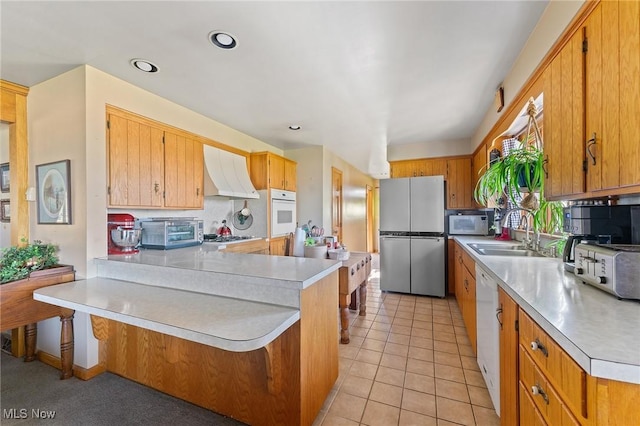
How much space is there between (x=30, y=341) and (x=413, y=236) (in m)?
4.43

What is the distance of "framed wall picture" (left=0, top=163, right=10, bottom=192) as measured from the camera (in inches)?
103

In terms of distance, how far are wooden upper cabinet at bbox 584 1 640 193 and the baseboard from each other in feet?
11.4

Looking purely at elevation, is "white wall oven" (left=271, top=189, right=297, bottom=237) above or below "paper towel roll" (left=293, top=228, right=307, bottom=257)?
above

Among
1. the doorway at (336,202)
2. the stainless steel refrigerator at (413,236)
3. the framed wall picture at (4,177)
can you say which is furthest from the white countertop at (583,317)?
the framed wall picture at (4,177)

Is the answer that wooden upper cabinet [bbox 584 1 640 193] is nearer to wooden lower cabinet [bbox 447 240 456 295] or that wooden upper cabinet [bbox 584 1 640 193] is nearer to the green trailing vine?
wooden lower cabinet [bbox 447 240 456 295]

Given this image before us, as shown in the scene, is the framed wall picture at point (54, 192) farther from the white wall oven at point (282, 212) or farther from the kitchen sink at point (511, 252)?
the kitchen sink at point (511, 252)

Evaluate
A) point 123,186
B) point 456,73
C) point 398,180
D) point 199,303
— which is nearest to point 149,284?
point 199,303

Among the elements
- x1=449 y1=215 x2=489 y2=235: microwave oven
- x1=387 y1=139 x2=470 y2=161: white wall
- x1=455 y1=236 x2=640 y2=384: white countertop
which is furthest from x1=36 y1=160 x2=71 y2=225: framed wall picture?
x1=449 y1=215 x2=489 y2=235: microwave oven

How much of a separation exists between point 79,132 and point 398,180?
382 centimetres

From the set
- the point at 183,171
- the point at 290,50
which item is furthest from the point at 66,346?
the point at 290,50

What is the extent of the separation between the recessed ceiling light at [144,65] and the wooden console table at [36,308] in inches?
68.0

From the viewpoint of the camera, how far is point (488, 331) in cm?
173

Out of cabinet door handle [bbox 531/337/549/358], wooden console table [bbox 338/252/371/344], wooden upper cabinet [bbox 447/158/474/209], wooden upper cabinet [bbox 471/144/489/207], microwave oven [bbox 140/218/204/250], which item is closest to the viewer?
cabinet door handle [bbox 531/337/549/358]

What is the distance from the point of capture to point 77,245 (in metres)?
2.10
